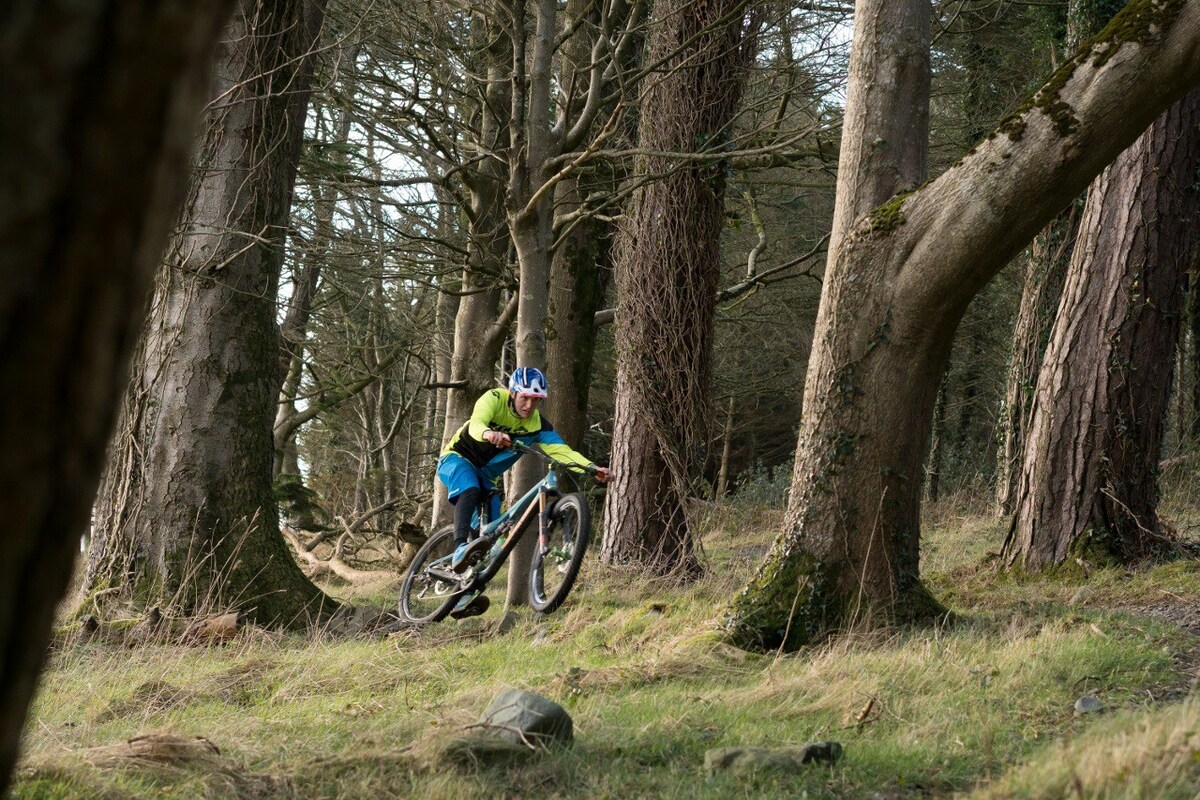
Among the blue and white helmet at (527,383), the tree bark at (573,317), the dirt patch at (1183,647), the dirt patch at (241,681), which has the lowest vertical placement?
the dirt patch at (241,681)

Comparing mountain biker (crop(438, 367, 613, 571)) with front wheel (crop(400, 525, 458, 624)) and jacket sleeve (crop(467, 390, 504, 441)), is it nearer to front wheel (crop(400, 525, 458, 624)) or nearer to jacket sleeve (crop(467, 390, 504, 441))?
jacket sleeve (crop(467, 390, 504, 441))

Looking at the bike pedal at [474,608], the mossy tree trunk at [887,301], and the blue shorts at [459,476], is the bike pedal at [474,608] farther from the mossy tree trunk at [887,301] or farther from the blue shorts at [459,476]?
the mossy tree trunk at [887,301]

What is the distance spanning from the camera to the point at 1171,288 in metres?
8.98

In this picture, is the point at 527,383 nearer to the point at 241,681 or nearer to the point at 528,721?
the point at 241,681

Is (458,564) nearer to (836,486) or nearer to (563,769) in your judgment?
(836,486)

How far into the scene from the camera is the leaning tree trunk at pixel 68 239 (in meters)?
1.11

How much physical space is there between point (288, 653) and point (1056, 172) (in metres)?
5.80

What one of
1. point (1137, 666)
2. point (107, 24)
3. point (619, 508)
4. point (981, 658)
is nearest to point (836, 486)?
point (981, 658)

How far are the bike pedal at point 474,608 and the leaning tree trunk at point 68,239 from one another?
7.95 meters

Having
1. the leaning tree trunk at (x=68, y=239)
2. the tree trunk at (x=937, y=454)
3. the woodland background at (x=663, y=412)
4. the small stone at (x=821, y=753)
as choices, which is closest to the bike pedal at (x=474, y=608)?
the woodland background at (x=663, y=412)

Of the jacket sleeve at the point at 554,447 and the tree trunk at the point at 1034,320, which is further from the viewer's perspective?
the tree trunk at the point at 1034,320

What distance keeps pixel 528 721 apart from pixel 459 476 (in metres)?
4.71

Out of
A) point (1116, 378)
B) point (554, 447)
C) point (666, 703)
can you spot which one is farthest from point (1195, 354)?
point (666, 703)

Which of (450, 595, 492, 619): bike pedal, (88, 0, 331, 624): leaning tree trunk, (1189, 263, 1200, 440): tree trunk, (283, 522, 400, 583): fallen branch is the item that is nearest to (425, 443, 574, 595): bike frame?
(450, 595, 492, 619): bike pedal
